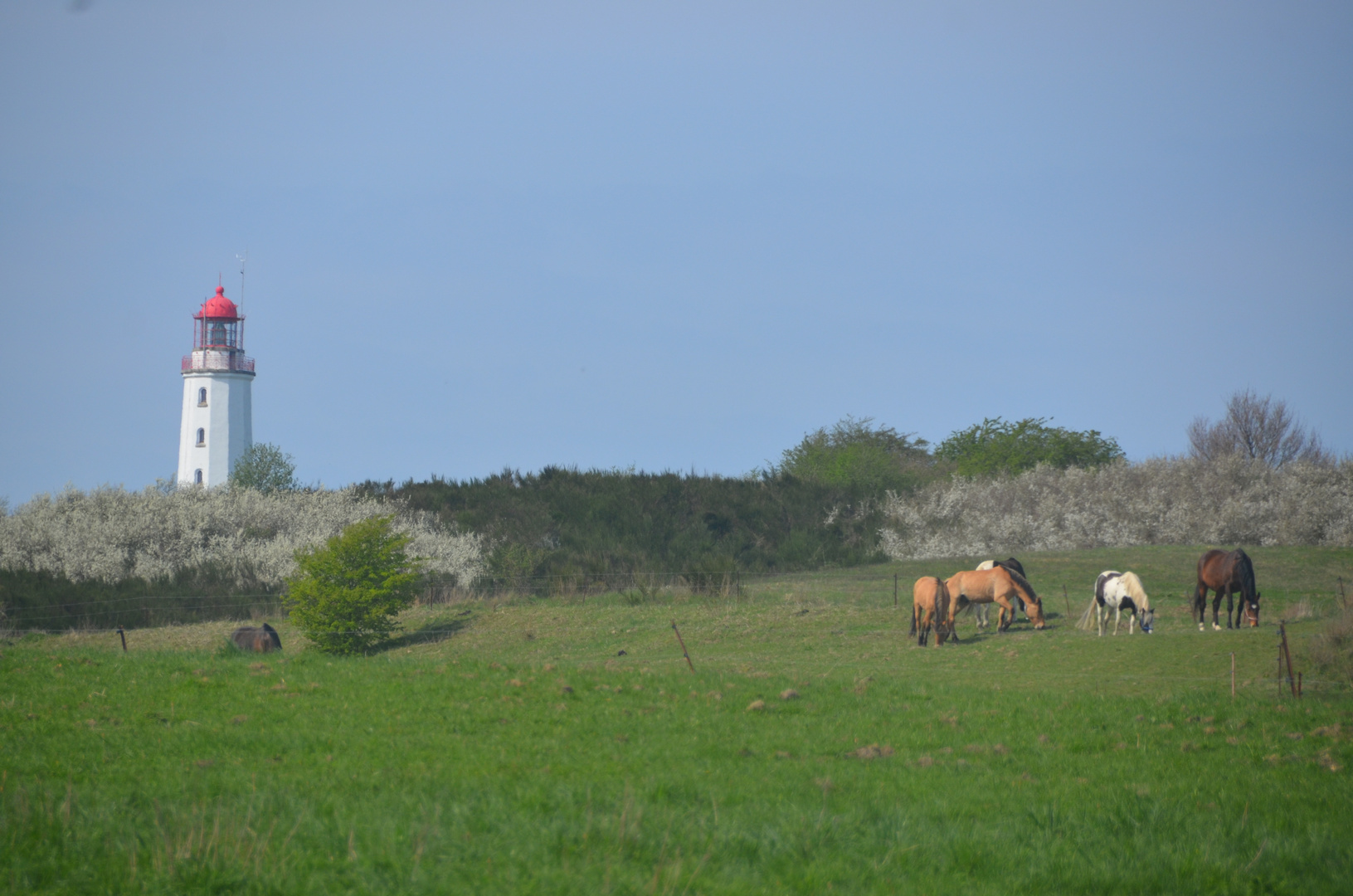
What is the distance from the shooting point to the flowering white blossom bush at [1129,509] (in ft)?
158

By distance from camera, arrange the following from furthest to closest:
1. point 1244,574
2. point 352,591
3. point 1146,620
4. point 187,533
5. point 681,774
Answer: point 187,533
point 352,591
point 1146,620
point 1244,574
point 681,774

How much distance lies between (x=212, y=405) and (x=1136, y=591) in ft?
152

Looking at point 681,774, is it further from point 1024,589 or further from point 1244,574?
point 1244,574

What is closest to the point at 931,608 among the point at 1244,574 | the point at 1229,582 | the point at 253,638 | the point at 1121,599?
the point at 1121,599

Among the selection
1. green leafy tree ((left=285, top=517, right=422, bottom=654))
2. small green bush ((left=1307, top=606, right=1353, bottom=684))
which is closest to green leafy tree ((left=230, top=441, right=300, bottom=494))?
green leafy tree ((left=285, top=517, right=422, bottom=654))

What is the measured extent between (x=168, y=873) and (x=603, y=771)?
4310 millimetres

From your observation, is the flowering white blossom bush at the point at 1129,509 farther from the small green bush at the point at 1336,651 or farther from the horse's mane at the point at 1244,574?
the small green bush at the point at 1336,651

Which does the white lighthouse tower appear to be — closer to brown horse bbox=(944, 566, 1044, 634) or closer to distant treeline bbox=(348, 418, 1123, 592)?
distant treeline bbox=(348, 418, 1123, 592)

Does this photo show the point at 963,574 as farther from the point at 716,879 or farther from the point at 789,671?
the point at 716,879

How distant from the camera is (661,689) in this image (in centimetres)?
1460

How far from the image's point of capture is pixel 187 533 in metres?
40.6

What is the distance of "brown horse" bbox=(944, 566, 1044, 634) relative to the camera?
76.2 feet

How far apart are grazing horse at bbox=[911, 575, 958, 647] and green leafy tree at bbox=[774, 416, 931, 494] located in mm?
37531

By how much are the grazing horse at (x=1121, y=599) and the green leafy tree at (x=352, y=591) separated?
16024 mm
